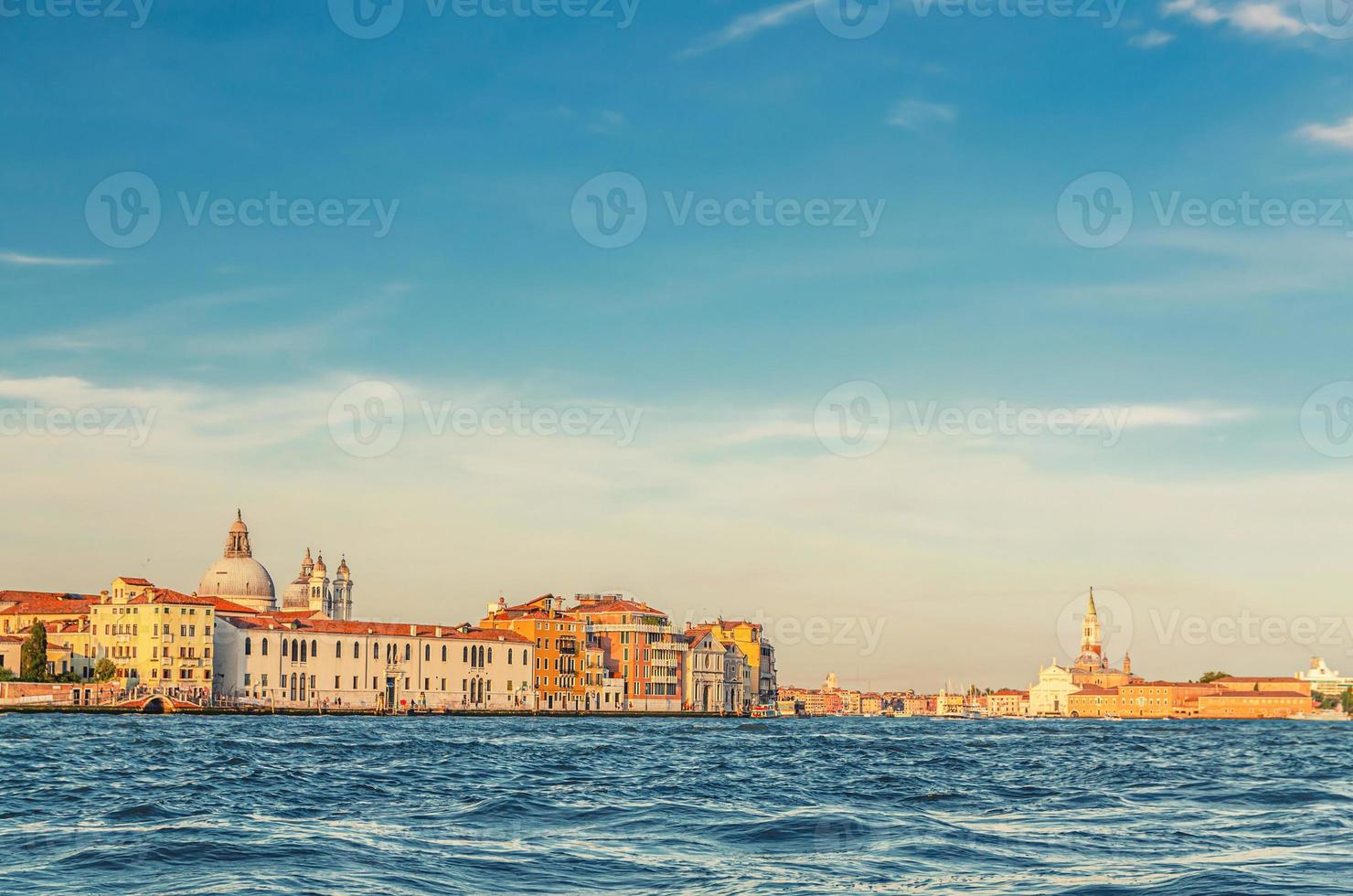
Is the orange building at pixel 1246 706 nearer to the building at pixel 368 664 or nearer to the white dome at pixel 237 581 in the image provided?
the building at pixel 368 664

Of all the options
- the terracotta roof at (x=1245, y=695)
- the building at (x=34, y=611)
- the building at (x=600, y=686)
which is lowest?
the terracotta roof at (x=1245, y=695)

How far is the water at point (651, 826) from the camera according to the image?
14.5m

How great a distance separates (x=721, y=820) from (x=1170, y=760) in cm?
2390

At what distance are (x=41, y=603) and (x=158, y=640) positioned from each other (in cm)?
1700

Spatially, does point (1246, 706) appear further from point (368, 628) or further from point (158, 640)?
point (158, 640)

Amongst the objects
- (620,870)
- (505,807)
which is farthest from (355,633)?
(620,870)

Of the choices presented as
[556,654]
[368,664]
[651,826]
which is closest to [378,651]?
[368,664]

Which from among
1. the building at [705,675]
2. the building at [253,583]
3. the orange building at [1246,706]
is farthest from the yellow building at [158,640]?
the orange building at [1246,706]

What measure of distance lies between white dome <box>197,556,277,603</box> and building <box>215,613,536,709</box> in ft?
42.1

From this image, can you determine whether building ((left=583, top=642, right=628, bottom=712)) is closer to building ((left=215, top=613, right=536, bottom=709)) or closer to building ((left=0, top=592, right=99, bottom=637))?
building ((left=215, top=613, right=536, bottom=709))

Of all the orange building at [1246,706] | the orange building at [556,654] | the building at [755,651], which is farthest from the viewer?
the orange building at [1246,706]

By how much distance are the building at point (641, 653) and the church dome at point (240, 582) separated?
85.2 feet

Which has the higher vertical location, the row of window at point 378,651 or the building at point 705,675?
the row of window at point 378,651

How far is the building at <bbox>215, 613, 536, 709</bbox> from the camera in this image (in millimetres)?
100688
